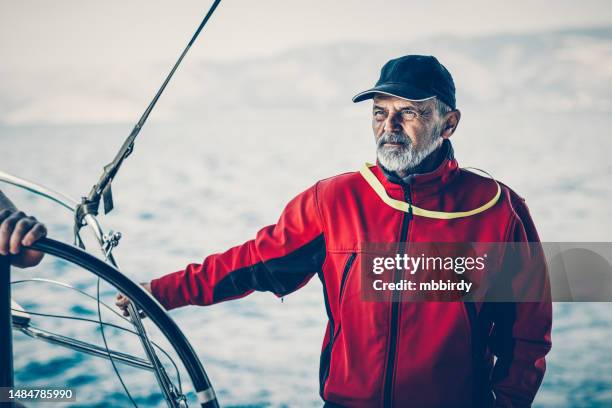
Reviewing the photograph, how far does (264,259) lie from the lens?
1493 millimetres

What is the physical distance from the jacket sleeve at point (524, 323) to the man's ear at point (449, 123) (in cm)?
24

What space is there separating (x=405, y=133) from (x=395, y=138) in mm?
25

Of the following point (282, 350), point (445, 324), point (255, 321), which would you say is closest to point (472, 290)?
point (445, 324)

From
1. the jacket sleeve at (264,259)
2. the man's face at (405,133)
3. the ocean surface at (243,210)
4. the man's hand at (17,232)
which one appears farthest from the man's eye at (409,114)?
the ocean surface at (243,210)

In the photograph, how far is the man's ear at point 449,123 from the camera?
4.88 ft

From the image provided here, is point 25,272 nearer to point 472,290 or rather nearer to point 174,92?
point 472,290

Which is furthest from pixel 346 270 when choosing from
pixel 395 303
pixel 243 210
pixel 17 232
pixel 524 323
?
pixel 243 210

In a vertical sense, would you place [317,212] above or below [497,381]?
above

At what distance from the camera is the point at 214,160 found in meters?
10.3

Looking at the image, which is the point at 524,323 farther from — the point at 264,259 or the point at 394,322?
the point at 264,259

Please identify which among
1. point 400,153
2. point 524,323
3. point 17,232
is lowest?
point 524,323

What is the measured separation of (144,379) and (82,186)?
407 centimetres

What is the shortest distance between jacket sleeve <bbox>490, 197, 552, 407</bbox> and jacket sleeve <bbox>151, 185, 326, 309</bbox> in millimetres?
416

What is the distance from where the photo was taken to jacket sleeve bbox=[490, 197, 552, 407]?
138 centimetres
